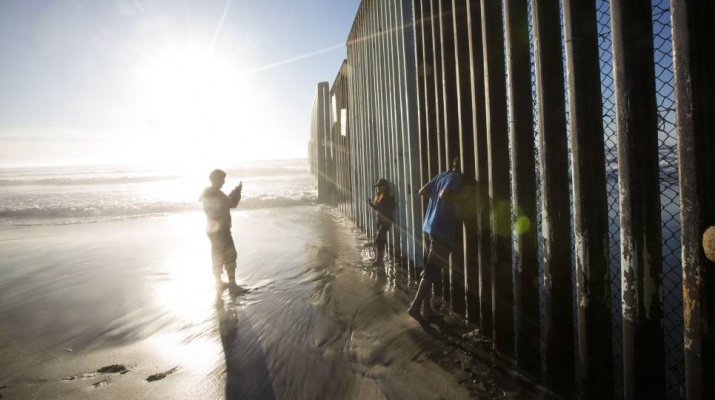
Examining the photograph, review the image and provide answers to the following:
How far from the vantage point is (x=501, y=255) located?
3.32 metres

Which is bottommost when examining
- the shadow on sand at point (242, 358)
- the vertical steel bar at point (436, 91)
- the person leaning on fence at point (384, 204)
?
the shadow on sand at point (242, 358)

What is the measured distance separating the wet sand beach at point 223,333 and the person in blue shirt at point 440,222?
46 cm

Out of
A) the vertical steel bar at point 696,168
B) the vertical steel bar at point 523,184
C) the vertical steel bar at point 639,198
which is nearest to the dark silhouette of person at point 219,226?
the vertical steel bar at point 523,184

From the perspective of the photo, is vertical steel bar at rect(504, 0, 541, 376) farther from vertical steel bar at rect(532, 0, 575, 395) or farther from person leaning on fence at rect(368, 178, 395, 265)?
person leaning on fence at rect(368, 178, 395, 265)

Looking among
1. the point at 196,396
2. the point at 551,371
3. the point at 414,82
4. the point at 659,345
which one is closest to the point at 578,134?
the point at 659,345

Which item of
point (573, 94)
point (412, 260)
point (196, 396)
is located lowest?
point (196, 396)

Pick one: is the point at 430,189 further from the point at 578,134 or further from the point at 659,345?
the point at 659,345

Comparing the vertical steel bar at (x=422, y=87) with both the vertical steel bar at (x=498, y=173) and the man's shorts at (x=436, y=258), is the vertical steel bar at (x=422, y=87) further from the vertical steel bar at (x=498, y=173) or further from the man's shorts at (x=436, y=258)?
the vertical steel bar at (x=498, y=173)

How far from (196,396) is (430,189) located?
9.00 feet

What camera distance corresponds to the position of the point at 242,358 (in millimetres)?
3689

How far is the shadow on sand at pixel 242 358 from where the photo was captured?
3.13 metres

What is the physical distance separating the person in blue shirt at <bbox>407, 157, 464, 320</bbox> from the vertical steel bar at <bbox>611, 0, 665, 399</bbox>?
155cm

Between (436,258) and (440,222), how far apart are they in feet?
1.51

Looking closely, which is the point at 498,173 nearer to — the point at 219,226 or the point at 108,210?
the point at 219,226
